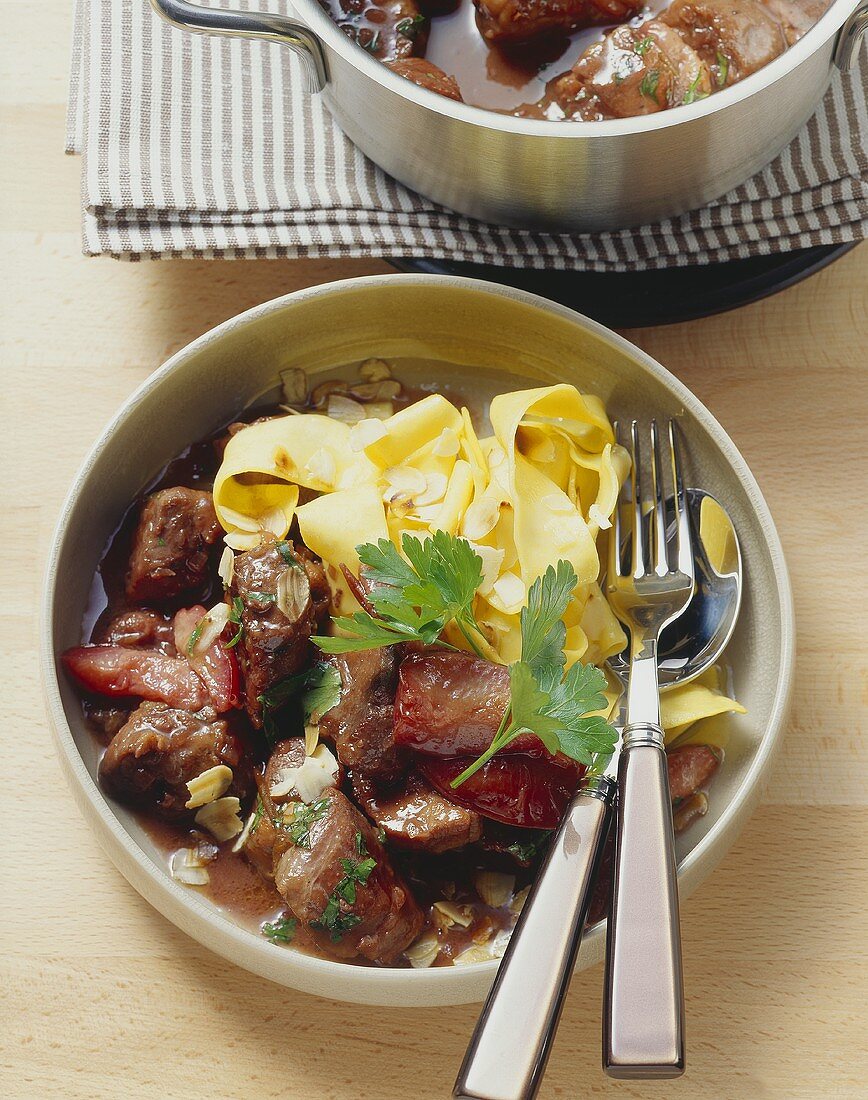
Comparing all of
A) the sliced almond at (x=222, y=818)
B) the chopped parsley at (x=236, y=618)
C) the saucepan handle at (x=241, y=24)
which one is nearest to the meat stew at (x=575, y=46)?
the saucepan handle at (x=241, y=24)

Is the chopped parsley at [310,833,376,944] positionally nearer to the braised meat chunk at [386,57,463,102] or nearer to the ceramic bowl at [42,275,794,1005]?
the ceramic bowl at [42,275,794,1005]

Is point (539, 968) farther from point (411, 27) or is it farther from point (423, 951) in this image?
point (411, 27)

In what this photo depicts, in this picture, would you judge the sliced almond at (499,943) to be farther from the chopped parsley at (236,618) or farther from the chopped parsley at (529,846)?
the chopped parsley at (236,618)

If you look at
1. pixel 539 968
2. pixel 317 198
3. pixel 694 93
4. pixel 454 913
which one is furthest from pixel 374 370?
pixel 539 968

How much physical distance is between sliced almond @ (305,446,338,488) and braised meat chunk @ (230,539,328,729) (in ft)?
0.45

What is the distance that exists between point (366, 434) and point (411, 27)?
1.92ft

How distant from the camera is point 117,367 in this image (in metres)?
1.91

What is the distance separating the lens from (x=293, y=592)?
1.53m

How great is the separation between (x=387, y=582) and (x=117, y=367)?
74 cm

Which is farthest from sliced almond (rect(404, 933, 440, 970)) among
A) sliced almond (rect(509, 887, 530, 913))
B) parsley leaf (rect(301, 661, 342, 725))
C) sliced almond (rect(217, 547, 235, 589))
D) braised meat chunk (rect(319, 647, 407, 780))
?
sliced almond (rect(217, 547, 235, 589))

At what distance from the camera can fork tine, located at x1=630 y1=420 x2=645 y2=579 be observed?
1657 mm

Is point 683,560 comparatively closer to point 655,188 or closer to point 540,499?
point 540,499

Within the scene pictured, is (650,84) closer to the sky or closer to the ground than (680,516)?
closer to the sky

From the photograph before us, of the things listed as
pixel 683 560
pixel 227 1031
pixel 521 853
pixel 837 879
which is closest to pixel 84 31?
pixel 683 560
